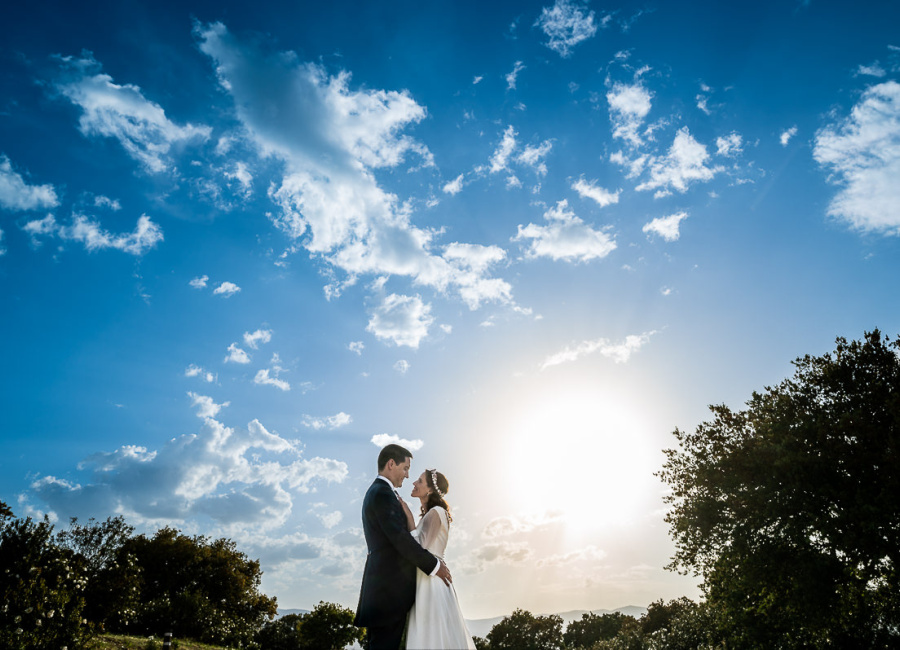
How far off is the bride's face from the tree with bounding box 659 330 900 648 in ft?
51.8

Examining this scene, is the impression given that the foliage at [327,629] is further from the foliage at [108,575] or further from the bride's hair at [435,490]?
the bride's hair at [435,490]

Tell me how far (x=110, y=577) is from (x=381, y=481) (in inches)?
1003

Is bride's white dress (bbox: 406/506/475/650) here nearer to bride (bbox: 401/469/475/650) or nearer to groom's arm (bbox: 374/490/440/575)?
bride (bbox: 401/469/475/650)

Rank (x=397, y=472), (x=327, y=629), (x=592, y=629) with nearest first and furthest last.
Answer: (x=397, y=472), (x=327, y=629), (x=592, y=629)

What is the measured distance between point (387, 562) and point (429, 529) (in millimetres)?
688

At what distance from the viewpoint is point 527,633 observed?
66750 millimetres

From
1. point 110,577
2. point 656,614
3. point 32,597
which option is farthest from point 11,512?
point 656,614

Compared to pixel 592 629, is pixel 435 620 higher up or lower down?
higher up

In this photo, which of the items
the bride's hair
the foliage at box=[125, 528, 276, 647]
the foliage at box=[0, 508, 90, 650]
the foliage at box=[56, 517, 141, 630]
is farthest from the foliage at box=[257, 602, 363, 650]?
the bride's hair

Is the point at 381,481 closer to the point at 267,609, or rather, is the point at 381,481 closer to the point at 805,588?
the point at 805,588

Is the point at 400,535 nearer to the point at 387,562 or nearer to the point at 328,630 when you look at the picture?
the point at 387,562

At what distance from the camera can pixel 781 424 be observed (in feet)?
60.3

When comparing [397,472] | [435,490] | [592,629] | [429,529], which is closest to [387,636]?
[429,529]

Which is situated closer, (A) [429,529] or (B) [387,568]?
(B) [387,568]
